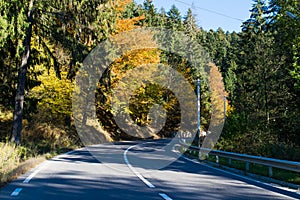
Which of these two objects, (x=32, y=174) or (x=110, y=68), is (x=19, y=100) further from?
(x=110, y=68)

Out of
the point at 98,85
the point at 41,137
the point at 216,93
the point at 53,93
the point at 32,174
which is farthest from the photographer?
the point at 216,93

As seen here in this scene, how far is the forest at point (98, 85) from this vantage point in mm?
18141

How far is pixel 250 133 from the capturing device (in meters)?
20.7

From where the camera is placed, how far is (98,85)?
26.9m

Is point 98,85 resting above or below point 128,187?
above

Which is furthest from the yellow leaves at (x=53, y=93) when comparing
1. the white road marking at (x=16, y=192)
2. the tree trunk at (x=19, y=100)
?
the white road marking at (x=16, y=192)

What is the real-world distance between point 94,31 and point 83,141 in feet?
49.9

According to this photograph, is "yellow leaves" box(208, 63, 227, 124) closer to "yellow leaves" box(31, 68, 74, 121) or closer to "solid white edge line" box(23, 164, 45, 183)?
"yellow leaves" box(31, 68, 74, 121)

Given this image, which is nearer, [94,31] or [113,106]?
[94,31]

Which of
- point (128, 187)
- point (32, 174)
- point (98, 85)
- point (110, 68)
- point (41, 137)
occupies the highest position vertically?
point (110, 68)

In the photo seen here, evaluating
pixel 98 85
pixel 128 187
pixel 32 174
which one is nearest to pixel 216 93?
pixel 98 85

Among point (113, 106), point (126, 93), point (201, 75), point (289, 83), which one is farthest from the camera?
point (201, 75)

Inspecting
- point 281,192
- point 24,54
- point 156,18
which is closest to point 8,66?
point 24,54

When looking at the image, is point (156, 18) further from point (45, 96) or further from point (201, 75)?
point (45, 96)
